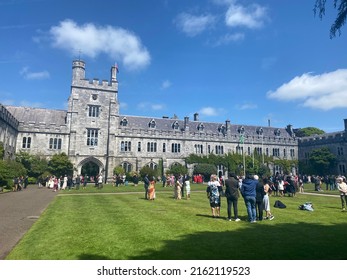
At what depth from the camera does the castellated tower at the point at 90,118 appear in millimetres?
43031

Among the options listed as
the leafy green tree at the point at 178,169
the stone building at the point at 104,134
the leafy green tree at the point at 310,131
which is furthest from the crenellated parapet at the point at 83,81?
the leafy green tree at the point at 310,131

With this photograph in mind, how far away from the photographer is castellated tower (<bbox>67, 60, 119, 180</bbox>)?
43.0 m

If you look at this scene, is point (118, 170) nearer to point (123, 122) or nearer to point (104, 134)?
point (104, 134)

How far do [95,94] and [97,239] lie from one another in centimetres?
4030

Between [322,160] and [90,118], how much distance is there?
41.3 m

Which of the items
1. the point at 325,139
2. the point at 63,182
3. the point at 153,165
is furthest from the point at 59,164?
the point at 325,139

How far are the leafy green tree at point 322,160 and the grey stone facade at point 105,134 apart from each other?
37.4 ft

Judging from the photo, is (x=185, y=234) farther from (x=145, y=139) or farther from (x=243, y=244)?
(x=145, y=139)

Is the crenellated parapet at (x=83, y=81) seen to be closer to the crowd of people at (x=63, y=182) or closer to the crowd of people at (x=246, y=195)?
the crowd of people at (x=63, y=182)

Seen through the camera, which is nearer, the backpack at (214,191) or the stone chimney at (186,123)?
the backpack at (214,191)

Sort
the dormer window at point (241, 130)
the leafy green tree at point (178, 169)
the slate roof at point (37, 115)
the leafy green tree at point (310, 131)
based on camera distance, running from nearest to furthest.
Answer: the slate roof at point (37, 115), the leafy green tree at point (178, 169), the dormer window at point (241, 130), the leafy green tree at point (310, 131)

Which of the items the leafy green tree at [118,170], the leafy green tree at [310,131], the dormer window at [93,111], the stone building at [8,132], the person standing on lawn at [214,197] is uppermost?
the leafy green tree at [310,131]

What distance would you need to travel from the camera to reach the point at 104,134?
146 feet
